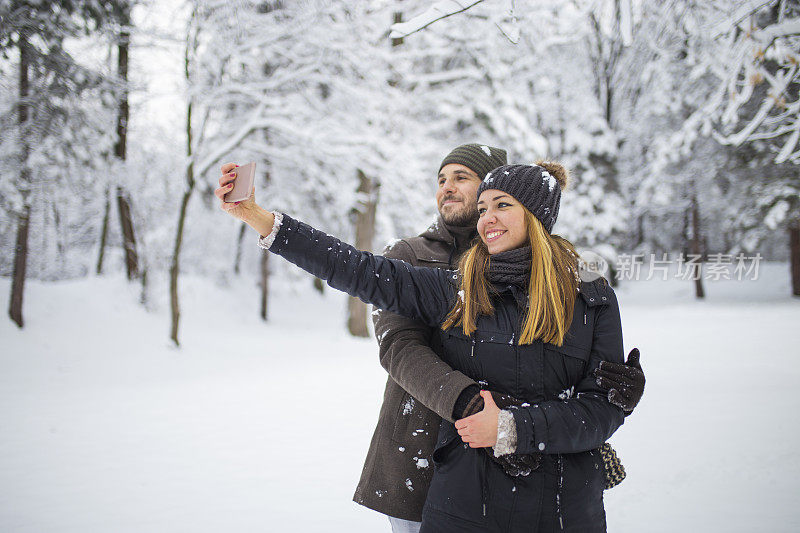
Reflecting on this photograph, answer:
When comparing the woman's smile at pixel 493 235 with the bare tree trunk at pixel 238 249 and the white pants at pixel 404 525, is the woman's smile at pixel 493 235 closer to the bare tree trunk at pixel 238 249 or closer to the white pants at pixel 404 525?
the white pants at pixel 404 525

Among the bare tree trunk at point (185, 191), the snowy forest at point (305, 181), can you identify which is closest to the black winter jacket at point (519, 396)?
the snowy forest at point (305, 181)

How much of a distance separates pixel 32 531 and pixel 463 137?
11685 mm

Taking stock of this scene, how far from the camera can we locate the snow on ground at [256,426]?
150 inches

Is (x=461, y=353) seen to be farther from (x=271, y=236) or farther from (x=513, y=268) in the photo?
(x=271, y=236)

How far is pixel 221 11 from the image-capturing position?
835cm

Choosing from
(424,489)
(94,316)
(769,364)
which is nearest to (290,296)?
(94,316)

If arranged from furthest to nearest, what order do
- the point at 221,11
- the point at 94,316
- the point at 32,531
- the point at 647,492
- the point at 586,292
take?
the point at 94,316 < the point at 221,11 < the point at 647,492 < the point at 32,531 < the point at 586,292

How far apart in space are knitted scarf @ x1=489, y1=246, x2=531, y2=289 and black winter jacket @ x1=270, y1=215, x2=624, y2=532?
4 centimetres

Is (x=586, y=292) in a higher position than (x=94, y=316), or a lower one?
higher

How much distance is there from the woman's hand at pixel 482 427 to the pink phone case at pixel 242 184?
3.36 ft

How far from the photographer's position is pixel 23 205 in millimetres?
8125

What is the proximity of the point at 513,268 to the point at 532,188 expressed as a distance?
324 mm

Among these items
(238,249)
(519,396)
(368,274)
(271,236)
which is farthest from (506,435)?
(238,249)

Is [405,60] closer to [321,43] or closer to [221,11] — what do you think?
[321,43]
